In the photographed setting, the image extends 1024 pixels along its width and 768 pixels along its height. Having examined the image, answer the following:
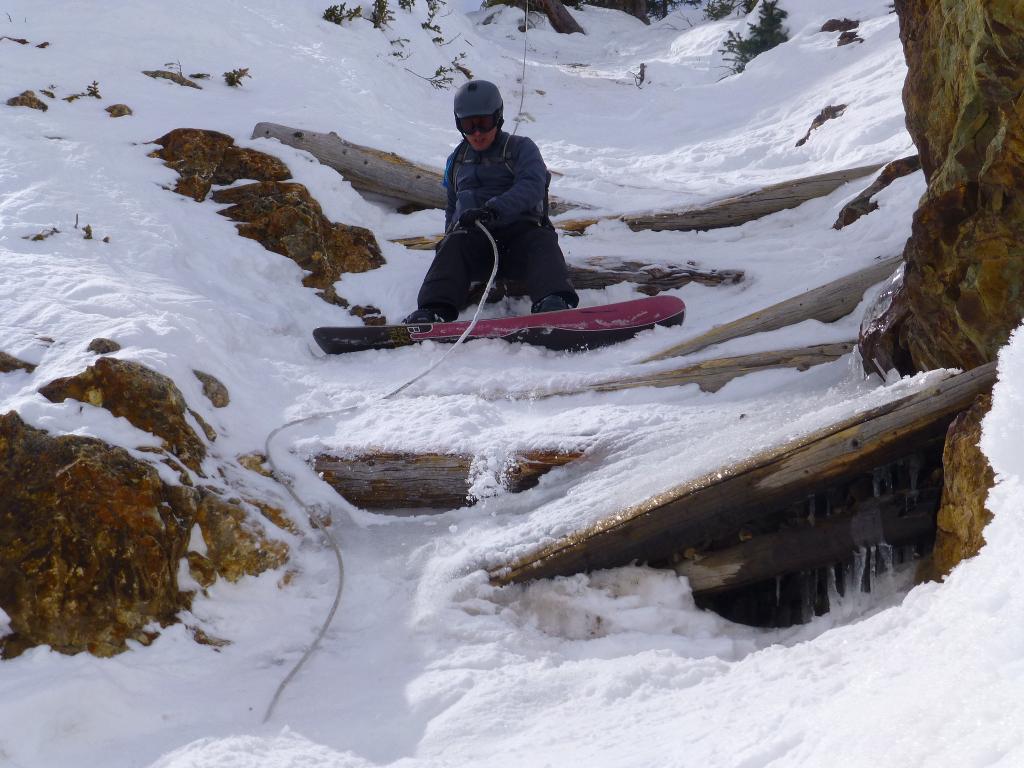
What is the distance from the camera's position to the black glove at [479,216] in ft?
17.7

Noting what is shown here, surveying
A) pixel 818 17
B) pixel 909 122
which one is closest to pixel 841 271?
pixel 909 122

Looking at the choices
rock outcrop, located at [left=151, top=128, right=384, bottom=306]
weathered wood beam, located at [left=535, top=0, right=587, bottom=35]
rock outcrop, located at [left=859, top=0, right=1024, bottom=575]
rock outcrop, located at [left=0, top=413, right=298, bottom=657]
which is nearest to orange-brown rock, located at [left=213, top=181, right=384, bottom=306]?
rock outcrop, located at [left=151, top=128, right=384, bottom=306]

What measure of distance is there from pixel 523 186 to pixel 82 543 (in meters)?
3.45

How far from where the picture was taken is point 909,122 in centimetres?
374

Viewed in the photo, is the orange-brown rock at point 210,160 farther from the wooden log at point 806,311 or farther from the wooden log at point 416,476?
A: the wooden log at point 806,311

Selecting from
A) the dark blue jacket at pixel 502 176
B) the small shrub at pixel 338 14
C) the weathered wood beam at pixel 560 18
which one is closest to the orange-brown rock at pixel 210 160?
the dark blue jacket at pixel 502 176

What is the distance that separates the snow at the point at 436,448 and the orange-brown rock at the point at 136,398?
10 centimetres

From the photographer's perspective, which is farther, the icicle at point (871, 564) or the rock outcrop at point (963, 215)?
the icicle at point (871, 564)

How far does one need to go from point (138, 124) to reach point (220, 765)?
5.54m

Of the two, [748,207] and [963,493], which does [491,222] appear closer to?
[748,207]

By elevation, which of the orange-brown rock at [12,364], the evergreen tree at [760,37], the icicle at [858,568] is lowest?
the orange-brown rock at [12,364]

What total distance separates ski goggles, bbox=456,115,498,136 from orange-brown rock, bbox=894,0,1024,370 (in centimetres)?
262

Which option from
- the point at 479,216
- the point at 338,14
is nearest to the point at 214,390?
the point at 479,216

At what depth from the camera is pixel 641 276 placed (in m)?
6.00
